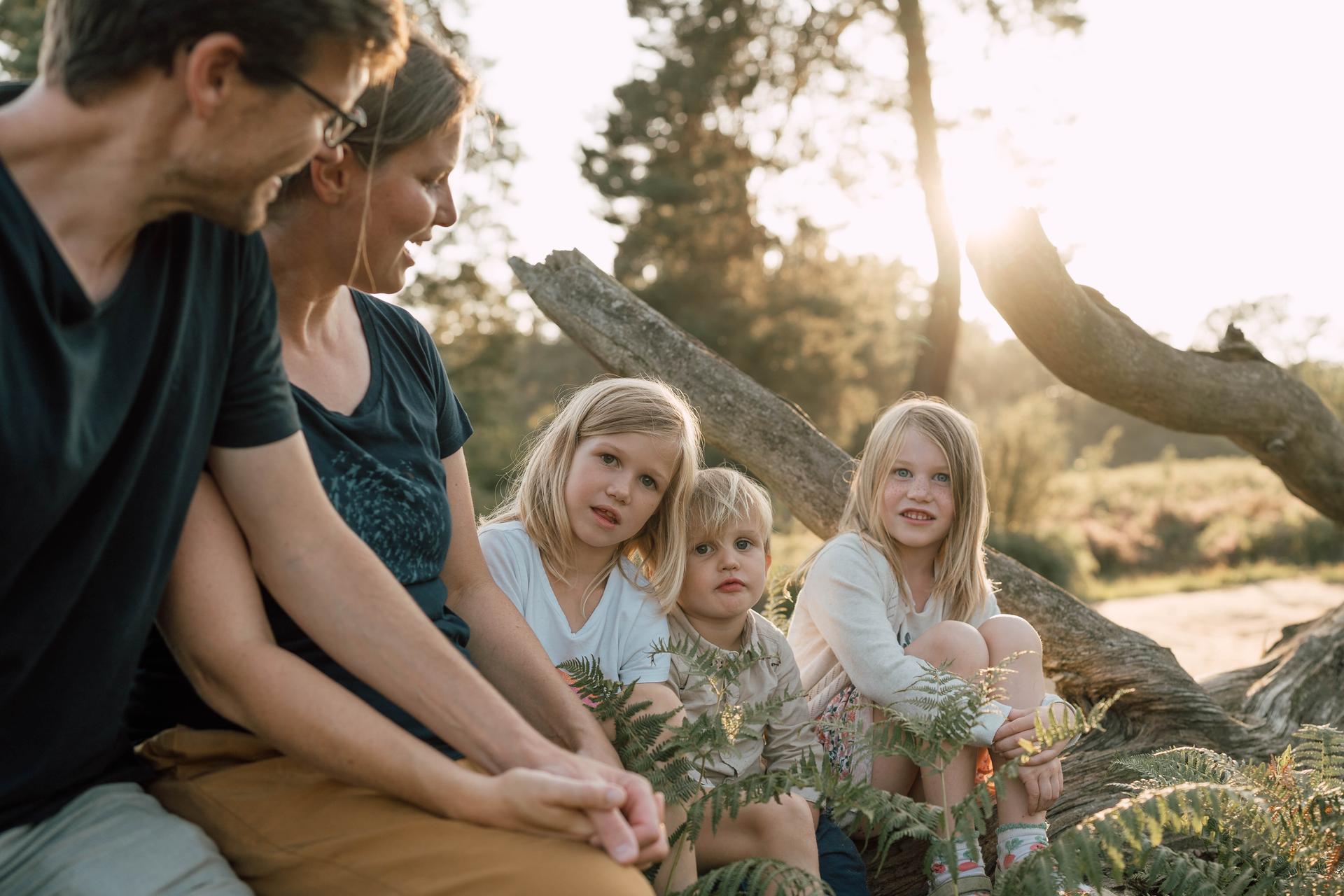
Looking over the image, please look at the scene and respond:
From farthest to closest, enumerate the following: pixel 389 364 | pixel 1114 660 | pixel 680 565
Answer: pixel 1114 660 < pixel 680 565 < pixel 389 364

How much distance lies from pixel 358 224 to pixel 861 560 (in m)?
1.89

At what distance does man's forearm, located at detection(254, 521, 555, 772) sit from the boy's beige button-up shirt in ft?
3.74

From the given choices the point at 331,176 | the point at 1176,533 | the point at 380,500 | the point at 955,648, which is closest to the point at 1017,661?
the point at 955,648

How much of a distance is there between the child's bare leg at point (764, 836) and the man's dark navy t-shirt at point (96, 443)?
1.34m

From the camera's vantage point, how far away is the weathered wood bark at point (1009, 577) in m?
4.05

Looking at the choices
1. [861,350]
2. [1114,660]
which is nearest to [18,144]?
[1114,660]

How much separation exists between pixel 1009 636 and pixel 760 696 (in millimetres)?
716

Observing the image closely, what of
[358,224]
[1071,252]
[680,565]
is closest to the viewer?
[358,224]

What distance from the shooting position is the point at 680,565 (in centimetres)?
290

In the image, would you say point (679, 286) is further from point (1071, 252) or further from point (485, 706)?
point (485, 706)

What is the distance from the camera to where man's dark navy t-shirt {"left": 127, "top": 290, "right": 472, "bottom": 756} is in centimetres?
186

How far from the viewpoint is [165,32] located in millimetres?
1382

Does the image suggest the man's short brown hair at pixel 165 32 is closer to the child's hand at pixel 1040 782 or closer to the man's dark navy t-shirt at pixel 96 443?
the man's dark navy t-shirt at pixel 96 443

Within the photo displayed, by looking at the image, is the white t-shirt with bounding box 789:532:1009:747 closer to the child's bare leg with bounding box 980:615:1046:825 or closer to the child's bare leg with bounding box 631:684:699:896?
the child's bare leg with bounding box 980:615:1046:825
